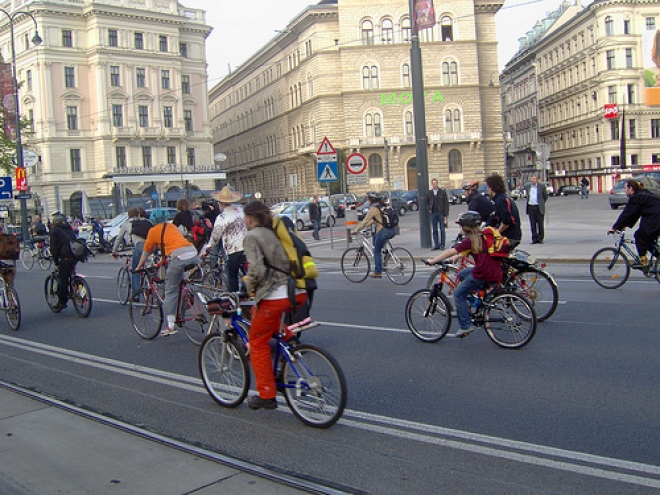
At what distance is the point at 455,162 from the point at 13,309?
226ft

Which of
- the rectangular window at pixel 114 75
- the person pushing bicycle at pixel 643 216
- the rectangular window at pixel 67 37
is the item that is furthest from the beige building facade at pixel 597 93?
the person pushing bicycle at pixel 643 216

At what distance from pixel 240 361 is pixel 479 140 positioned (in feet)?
238

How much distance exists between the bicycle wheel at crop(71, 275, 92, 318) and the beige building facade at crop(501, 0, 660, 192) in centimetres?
6223

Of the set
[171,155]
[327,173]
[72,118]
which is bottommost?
[327,173]

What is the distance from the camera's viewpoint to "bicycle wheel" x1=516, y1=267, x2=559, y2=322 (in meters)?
8.96

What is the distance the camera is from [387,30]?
7469 centimetres

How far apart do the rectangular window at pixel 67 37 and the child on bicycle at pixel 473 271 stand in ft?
226

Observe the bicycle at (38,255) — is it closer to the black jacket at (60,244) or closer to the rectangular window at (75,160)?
the black jacket at (60,244)

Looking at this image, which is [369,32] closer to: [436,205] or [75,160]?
[75,160]

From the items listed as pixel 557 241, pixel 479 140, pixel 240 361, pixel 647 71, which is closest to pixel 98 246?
pixel 557 241

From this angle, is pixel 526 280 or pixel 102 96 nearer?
pixel 526 280

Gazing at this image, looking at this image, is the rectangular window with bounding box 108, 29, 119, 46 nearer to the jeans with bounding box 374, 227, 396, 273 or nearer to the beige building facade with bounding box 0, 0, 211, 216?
the beige building facade with bounding box 0, 0, 211, 216

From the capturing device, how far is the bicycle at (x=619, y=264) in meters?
11.8

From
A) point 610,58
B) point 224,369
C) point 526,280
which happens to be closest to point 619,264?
point 526,280
